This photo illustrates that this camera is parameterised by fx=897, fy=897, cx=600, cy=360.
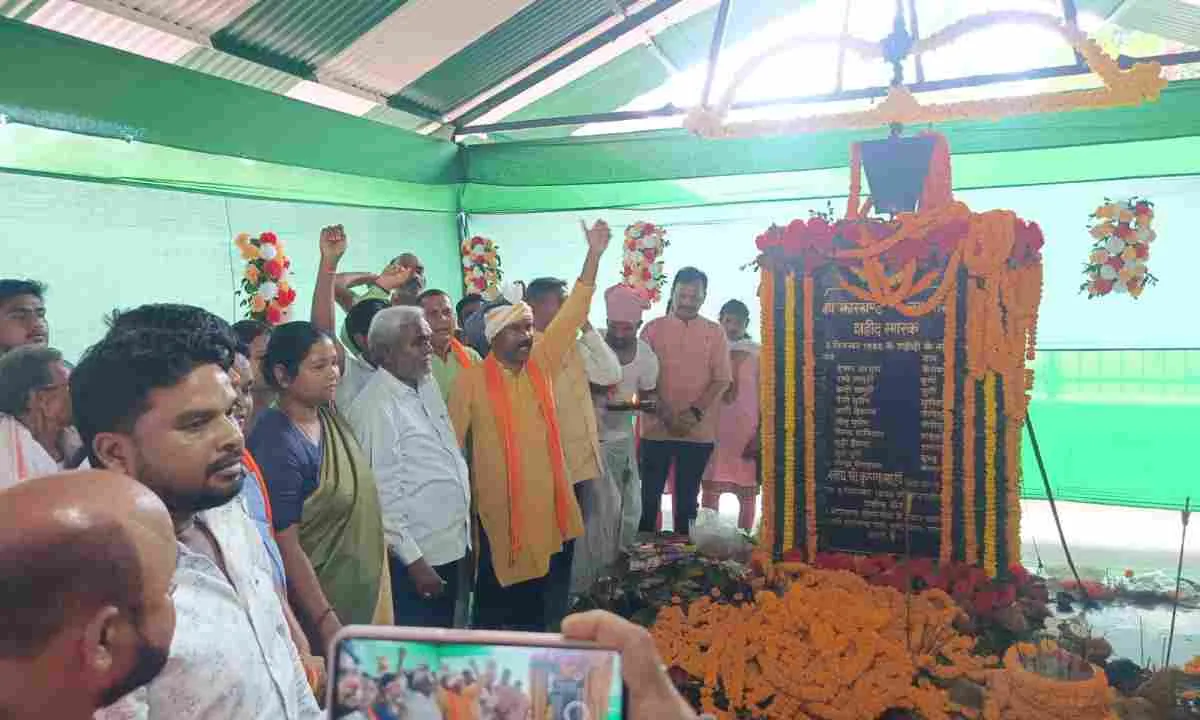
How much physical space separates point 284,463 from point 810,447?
2210 millimetres

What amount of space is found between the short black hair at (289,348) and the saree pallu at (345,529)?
205 millimetres

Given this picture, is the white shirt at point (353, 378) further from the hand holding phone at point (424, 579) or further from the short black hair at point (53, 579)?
the short black hair at point (53, 579)

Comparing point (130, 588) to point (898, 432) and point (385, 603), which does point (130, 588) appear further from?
point (898, 432)

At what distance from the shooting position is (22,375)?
99.7 inches

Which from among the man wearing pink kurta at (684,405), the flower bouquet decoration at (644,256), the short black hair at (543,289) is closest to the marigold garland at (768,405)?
the short black hair at (543,289)

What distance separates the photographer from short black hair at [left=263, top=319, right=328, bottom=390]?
253cm

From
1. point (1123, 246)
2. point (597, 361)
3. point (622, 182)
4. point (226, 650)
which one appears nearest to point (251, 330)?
point (597, 361)

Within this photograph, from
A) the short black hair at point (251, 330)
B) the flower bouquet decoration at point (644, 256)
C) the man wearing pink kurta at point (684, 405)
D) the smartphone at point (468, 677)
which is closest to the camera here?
the smartphone at point (468, 677)

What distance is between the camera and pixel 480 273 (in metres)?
7.35

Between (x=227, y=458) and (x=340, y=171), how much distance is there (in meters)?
4.90

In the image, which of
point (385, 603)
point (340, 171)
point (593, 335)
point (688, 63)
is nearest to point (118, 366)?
point (385, 603)

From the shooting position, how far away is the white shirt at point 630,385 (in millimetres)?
5008

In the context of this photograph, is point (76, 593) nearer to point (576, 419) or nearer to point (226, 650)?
point (226, 650)

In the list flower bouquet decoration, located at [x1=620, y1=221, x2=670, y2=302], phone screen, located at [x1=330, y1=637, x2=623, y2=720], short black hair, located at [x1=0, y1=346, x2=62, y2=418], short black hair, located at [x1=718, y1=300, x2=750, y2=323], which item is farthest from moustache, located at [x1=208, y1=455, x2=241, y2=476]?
flower bouquet decoration, located at [x1=620, y1=221, x2=670, y2=302]
